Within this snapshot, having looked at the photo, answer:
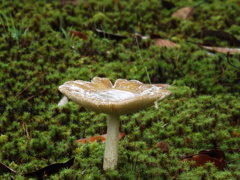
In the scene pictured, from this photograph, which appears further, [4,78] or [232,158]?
[4,78]

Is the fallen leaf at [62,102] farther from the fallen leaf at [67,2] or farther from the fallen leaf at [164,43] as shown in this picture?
the fallen leaf at [67,2]

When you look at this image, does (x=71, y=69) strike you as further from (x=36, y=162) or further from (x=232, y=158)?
(x=232, y=158)

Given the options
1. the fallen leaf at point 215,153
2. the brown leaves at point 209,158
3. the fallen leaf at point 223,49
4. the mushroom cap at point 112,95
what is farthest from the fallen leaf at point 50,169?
the fallen leaf at point 223,49

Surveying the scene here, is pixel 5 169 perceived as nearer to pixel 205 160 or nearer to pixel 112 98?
pixel 112 98

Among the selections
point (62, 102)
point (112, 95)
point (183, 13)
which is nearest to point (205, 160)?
point (112, 95)

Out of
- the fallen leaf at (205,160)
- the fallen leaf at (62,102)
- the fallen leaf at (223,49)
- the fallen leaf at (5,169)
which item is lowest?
the fallen leaf at (205,160)

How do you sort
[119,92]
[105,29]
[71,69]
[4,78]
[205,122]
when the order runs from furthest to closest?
[105,29] < [71,69] < [4,78] < [205,122] < [119,92]

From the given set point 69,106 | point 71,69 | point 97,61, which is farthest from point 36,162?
point 97,61
